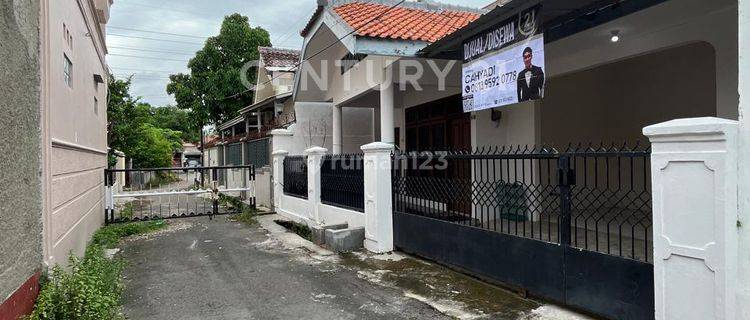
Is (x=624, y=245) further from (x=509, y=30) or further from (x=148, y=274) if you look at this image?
(x=148, y=274)

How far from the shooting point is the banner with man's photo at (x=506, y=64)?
211 inches

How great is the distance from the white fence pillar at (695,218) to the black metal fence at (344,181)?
486cm

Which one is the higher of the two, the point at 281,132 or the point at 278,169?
the point at 281,132

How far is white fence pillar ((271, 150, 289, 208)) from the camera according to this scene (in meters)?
11.8

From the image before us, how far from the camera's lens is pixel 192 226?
34.4 feet

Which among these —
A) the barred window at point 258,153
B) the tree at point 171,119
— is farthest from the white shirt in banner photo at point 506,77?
the tree at point 171,119

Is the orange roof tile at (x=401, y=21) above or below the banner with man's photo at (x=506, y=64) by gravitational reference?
above

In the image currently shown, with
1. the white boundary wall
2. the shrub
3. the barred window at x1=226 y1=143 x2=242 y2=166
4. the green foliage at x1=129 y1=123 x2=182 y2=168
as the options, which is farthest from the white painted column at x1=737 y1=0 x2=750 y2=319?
the green foliage at x1=129 y1=123 x2=182 y2=168

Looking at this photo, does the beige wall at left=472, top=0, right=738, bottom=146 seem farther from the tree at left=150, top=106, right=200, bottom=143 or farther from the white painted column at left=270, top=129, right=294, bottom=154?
the tree at left=150, top=106, right=200, bottom=143

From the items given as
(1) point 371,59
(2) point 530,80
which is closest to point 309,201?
(1) point 371,59

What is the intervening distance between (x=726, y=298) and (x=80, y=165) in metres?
7.35

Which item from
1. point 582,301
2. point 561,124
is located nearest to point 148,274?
point 582,301

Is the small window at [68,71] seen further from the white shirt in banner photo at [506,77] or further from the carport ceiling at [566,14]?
the white shirt in banner photo at [506,77]

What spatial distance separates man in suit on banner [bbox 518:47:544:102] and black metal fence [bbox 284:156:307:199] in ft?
18.6
